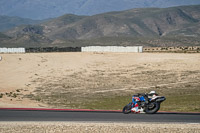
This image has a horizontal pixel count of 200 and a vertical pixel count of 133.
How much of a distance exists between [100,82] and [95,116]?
22.7 m

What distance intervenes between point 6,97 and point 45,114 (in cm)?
1233

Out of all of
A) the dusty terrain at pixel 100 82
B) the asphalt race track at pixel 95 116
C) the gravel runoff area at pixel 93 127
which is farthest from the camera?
the dusty terrain at pixel 100 82

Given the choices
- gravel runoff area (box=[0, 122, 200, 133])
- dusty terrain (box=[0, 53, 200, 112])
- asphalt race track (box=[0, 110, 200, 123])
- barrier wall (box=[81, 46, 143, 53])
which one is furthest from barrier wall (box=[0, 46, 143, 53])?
gravel runoff area (box=[0, 122, 200, 133])

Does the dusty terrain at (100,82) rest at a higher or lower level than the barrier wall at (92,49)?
lower

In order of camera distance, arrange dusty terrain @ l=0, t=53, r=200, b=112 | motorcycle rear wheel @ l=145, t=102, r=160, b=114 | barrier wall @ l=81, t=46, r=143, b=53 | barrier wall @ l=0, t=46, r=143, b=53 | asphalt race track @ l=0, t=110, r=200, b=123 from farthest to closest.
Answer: barrier wall @ l=0, t=46, r=143, b=53 < barrier wall @ l=81, t=46, r=143, b=53 < dusty terrain @ l=0, t=53, r=200, b=112 < motorcycle rear wheel @ l=145, t=102, r=160, b=114 < asphalt race track @ l=0, t=110, r=200, b=123

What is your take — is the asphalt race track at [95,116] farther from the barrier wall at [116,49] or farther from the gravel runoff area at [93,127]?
the barrier wall at [116,49]

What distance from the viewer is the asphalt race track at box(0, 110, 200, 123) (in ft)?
52.5

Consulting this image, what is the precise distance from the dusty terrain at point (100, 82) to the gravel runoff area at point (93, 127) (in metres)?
6.00

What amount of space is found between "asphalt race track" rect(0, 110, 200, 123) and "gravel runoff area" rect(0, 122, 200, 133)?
910 mm

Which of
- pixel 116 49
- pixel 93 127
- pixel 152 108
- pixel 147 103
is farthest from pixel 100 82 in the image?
pixel 116 49

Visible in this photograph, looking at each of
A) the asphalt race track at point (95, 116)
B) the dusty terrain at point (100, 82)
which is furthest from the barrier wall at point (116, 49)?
the asphalt race track at point (95, 116)

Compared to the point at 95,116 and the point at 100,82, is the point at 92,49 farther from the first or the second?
the point at 95,116

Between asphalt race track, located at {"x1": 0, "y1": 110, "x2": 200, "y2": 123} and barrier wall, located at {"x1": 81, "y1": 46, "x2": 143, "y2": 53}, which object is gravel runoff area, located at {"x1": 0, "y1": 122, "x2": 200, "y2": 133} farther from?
barrier wall, located at {"x1": 81, "y1": 46, "x2": 143, "y2": 53}

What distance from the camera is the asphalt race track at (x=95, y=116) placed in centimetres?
1602
